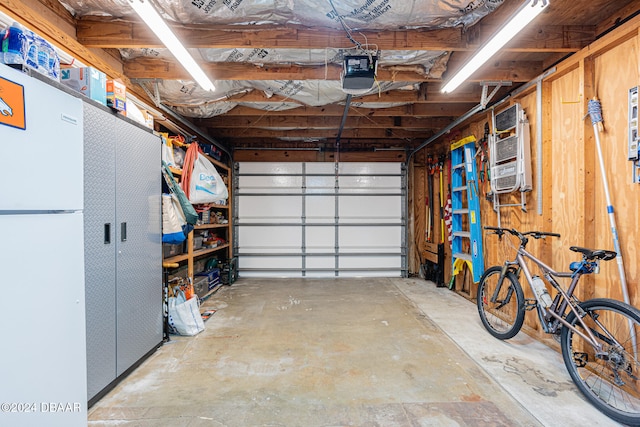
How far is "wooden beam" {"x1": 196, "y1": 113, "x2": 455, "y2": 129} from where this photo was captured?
4590 millimetres

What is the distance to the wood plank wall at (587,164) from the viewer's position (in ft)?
6.79

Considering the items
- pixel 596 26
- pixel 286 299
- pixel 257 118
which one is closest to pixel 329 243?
pixel 286 299

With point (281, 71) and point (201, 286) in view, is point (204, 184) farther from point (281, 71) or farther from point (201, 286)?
point (281, 71)

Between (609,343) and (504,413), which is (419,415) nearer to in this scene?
(504,413)

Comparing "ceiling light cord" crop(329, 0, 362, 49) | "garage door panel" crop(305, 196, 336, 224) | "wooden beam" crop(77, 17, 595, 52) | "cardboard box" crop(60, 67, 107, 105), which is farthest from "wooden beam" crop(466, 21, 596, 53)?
"garage door panel" crop(305, 196, 336, 224)

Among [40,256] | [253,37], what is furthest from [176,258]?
[253,37]

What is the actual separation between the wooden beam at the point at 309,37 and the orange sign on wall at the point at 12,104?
1.42 metres

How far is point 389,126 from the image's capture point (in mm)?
4719

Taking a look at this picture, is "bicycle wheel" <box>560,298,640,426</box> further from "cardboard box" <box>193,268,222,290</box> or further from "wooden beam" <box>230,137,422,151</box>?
"wooden beam" <box>230,137,422,151</box>

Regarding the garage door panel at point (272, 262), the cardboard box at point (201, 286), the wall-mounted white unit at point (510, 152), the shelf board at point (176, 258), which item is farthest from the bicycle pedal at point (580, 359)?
the garage door panel at point (272, 262)

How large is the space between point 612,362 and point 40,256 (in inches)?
130

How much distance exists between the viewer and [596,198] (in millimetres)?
2342

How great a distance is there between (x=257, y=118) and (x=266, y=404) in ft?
12.9

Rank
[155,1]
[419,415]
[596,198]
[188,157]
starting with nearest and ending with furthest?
1. [419,415]
2. [155,1]
3. [596,198]
4. [188,157]
